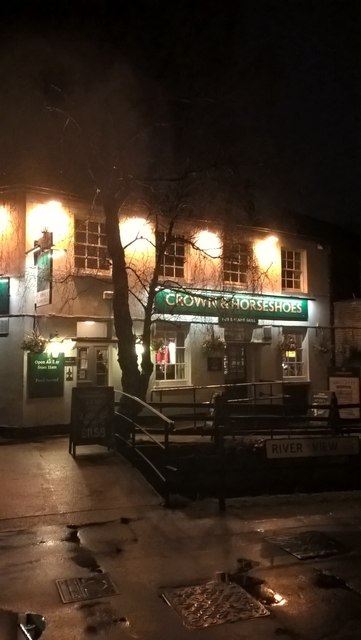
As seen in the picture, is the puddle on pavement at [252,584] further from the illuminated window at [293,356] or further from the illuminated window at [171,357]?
the illuminated window at [293,356]

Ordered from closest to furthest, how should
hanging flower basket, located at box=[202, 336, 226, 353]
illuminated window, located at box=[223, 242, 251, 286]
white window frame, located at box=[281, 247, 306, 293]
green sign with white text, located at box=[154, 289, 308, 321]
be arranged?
green sign with white text, located at box=[154, 289, 308, 321], hanging flower basket, located at box=[202, 336, 226, 353], illuminated window, located at box=[223, 242, 251, 286], white window frame, located at box=[281, 247, 306, 293]

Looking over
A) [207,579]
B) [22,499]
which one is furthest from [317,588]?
[22,499]

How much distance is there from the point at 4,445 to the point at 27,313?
3228mm

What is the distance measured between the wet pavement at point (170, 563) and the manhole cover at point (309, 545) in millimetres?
14

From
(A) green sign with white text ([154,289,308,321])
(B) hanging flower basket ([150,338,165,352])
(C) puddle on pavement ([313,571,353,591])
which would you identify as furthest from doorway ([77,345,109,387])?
(C) puddle on pavement ([313,571,353,591])

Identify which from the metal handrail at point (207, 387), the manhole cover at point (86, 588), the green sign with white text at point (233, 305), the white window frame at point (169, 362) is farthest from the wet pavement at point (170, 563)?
the green sign with white text at point (233, 305)

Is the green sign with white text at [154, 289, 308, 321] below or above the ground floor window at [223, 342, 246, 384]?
above

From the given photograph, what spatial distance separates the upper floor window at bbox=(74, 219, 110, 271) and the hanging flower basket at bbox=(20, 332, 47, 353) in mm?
2455

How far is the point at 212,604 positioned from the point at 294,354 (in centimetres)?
1369

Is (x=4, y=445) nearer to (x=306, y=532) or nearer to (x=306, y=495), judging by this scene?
(x=306, y=495)

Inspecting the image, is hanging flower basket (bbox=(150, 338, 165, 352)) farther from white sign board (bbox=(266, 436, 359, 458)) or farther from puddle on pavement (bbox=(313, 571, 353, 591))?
puddle on pavement (bbox=(313, 571, 353, 591))

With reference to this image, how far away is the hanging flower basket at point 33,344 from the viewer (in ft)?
41.8

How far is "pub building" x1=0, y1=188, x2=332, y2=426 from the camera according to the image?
43.6ft

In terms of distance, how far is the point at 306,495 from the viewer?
8594 mm
